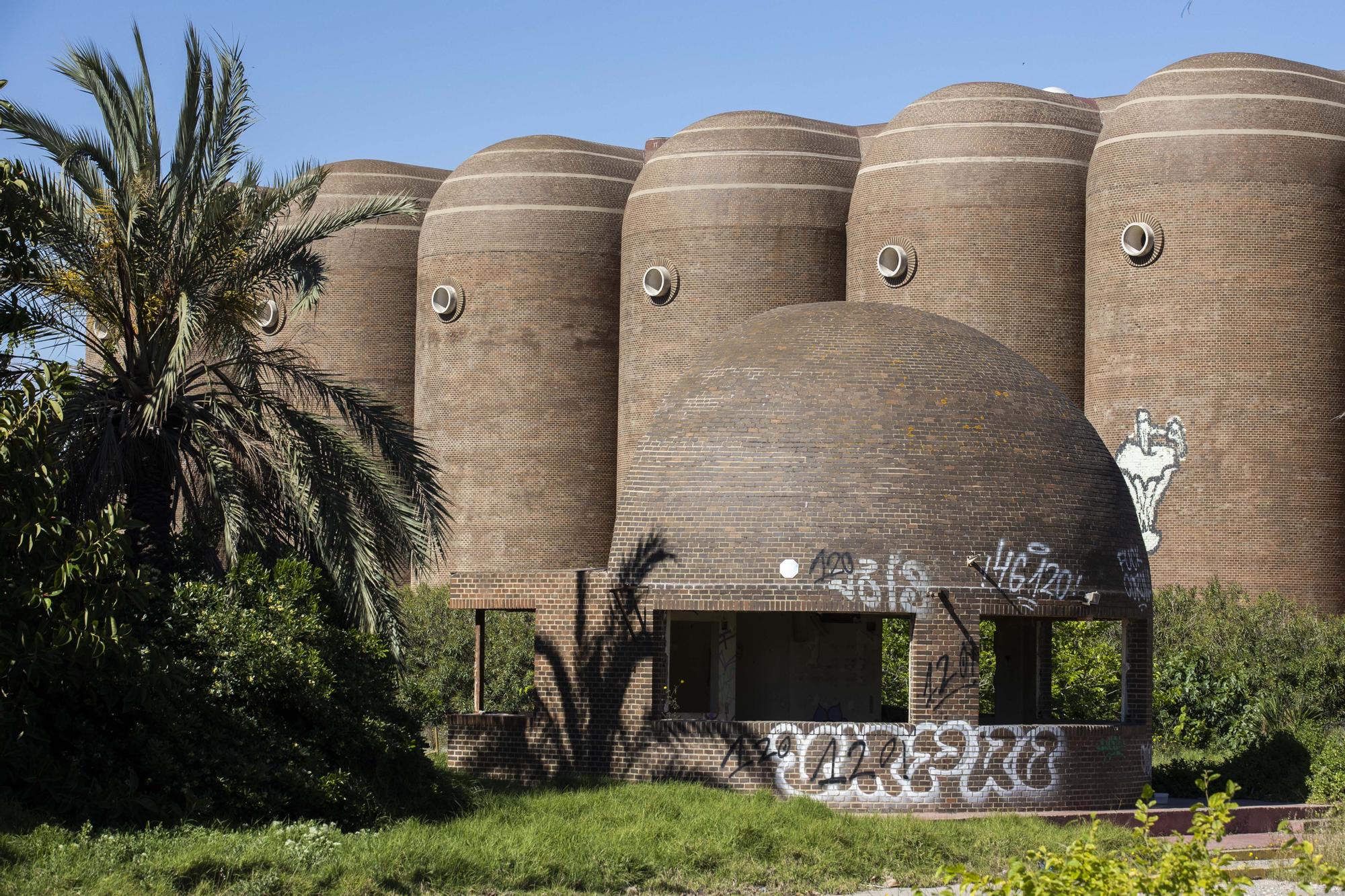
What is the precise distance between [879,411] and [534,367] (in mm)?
24581

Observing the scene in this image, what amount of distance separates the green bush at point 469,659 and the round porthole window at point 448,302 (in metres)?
11.2

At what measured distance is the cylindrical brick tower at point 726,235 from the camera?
40.1 m

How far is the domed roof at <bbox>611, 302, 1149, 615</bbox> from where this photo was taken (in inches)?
722

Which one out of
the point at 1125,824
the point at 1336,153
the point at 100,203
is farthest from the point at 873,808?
the point at 1336,153

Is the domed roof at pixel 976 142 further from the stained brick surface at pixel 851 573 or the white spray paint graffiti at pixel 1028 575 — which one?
the white spray paint graffiti at pixel 1028 575

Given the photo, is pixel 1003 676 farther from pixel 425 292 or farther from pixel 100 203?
pixel 425 292

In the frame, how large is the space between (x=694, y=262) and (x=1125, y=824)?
80.1 feet

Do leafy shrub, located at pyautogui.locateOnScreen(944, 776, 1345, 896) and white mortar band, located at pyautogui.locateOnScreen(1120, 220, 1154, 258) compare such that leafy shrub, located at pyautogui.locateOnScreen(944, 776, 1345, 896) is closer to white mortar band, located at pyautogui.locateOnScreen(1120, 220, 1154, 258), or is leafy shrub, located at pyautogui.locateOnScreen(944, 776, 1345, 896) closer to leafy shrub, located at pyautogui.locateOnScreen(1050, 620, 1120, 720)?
leafy shrub, located at pyautogui.locateOnScreen(1050, 620, 1120, 720)

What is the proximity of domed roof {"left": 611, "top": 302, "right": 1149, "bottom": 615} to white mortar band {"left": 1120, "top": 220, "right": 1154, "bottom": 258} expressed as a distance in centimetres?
1649

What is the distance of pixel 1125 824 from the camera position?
1809 centimetres

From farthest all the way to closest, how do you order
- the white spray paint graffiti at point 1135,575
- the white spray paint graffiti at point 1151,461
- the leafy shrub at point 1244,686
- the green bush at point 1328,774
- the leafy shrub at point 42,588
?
the white spray paint graffiti at point 1151,461, the leafy shrub at point 1244,686, the green bush at point 1328,774, the white spray paint graffiti at point 1135,575, the leafy shrub at point 42,588

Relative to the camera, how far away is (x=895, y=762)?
18.0 metres

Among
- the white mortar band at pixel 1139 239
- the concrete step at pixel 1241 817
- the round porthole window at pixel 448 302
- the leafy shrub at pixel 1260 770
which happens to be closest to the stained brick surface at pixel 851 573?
the concrete step at pixel 1241 817

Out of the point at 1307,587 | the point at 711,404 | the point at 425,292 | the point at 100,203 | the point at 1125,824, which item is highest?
the point at 425,292
